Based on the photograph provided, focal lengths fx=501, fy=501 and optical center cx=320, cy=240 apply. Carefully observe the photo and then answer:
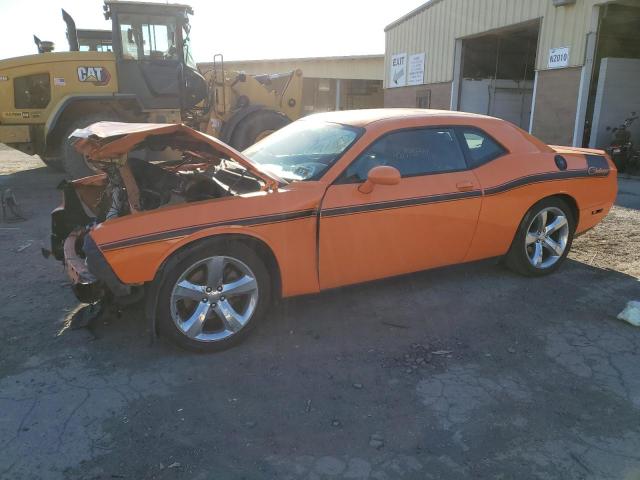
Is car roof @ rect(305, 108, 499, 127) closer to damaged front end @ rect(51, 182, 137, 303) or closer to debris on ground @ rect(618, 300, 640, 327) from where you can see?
debris on ground @ rect(618, 300, 640, 327)

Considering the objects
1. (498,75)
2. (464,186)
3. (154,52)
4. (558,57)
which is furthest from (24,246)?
(498,75)

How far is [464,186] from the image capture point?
4.05 meters

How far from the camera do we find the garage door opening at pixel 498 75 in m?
16.3

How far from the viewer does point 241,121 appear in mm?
9516

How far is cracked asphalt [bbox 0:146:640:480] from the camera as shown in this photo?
239 centimetres

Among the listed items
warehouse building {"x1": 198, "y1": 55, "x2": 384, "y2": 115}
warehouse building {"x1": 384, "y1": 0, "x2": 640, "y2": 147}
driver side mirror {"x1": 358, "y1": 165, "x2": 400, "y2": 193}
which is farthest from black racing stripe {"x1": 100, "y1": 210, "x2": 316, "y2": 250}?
warehouse building {"x1": 198, "y1": 55, "x2": 384, "y2": 115}

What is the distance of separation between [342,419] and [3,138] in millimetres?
8544

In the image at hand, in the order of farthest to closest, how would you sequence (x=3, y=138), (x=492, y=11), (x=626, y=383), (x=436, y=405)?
(x=492, y=11), (x=3, y=138), (x=626, y=383), (x=436, y=405)

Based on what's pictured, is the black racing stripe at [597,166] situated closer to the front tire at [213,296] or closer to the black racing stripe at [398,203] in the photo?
the black racing stripe at [398,203]

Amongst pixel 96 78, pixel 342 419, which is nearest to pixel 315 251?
pixel 342 419

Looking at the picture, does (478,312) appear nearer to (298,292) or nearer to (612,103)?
(298,292)

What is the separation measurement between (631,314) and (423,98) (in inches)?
603

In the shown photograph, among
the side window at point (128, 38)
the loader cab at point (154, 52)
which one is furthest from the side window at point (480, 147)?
the side window at point (128, 38)

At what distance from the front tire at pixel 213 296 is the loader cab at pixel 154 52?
6.97m
